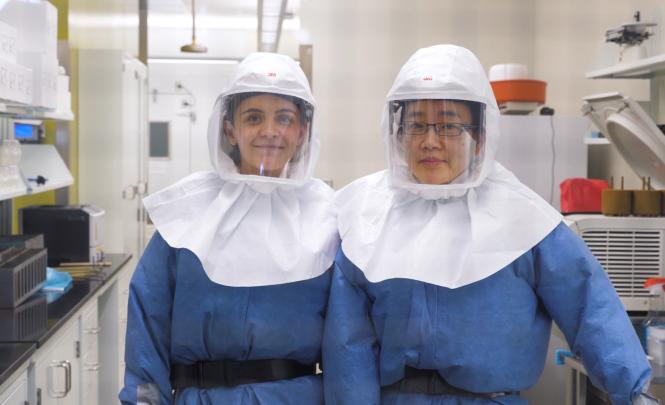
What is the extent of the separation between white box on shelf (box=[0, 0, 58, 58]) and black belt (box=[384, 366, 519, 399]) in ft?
6.63

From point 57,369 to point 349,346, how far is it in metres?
1.18

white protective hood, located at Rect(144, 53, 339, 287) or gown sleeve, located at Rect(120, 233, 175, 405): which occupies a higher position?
white protective hood, located at Rect(144, 53, 339, 287)

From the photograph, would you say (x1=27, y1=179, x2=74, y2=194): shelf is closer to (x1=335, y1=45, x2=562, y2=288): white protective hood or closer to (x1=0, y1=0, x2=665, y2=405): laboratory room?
(x1=0, y1=0, x2=665, y2=405): laboratory room

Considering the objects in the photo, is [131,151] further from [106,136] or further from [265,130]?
[265,130]

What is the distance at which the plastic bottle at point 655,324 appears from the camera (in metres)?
2.06

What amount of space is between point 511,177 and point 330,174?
110 inches

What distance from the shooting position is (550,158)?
3.54 metres

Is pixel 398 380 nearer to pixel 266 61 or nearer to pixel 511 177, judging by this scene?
pixel 511 177

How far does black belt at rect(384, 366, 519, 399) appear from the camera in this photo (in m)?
1.38

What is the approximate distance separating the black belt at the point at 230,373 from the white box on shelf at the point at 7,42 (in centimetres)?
121

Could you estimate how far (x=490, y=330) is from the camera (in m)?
1.35

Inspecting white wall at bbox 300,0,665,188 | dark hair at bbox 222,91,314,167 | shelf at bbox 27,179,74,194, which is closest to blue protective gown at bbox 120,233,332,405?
Result: dark hair at bbox 222,91,314,167

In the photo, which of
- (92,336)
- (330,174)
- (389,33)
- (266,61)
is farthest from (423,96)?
(330,174)

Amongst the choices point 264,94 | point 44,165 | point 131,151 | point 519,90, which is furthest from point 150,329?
point 131,151
